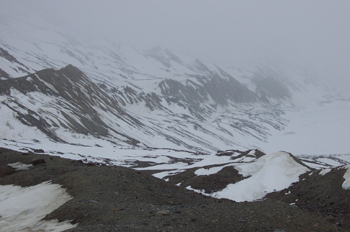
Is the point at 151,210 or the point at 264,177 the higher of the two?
the point at 151,210

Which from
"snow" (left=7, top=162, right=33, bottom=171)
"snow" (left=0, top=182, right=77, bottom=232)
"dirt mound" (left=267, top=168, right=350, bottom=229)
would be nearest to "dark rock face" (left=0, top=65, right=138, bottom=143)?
"snow" (left=7, top=162, right=33, bottom=171)

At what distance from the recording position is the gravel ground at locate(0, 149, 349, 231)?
34.5 ft

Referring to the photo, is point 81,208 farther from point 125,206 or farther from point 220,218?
point 220,218

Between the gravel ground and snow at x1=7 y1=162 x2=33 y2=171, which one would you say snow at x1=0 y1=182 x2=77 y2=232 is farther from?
snow at x1=7 y1=162 x2=33 y2=171

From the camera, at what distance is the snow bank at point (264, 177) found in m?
28.4

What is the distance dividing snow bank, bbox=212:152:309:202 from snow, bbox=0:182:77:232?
57.7 ft

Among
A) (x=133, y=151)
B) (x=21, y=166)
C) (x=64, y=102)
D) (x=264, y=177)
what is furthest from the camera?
(x=64, y=102)

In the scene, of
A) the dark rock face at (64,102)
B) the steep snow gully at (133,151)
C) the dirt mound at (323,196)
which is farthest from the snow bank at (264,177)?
the dark rock face at (64,102)

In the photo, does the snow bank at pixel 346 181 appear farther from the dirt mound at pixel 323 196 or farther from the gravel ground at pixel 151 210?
the gravel ground at pixel 151 210

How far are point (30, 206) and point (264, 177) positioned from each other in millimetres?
24581

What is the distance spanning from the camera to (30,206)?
15164 millimetres

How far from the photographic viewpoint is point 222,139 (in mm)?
167625

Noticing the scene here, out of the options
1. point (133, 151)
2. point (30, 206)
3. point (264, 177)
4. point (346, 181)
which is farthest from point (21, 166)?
point (133, 151)

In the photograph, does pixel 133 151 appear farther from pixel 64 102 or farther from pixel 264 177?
pixel 264 177
